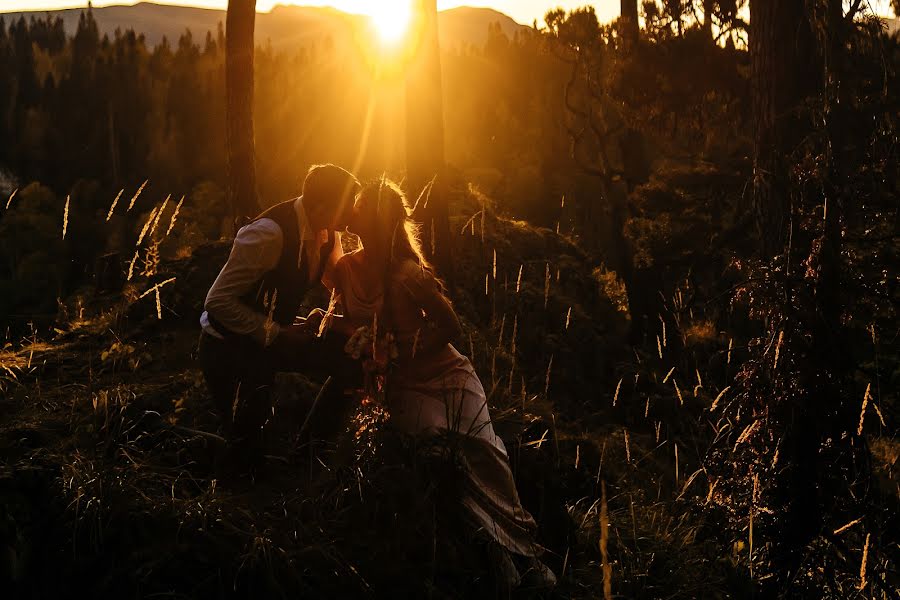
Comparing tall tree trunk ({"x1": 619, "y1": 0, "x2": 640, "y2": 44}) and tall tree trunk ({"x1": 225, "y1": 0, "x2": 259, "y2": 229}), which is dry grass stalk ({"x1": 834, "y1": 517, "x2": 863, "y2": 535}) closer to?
tall tree trunk ({"x1": 225, "y1": 0, "x2": 259, "y2": 229})

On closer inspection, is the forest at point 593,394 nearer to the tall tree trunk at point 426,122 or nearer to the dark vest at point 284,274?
the tall tree trunk at point 426,122

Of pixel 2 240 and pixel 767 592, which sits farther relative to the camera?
pixel 2 240

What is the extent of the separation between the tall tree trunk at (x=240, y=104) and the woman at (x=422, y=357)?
16.2 ft

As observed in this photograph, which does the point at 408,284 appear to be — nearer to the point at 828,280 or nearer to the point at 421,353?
the point at 421,353

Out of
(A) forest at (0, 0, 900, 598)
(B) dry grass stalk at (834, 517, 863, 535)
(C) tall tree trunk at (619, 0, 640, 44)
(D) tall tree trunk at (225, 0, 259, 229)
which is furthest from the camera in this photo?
(C) tall tree trunk at (619, 0, 640, 44)

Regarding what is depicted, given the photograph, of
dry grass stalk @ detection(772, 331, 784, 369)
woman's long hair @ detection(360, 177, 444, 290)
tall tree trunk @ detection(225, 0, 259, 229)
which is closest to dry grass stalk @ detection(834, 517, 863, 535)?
→ dry grass stalk @ detection(772, 331, 784, 369)

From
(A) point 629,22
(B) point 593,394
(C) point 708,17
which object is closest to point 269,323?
(B) point 593,394

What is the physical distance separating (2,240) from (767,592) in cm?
4744

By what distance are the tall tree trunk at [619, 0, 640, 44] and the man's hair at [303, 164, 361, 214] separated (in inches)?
417

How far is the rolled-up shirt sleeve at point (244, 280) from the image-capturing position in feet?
11.6

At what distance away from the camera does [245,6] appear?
324 inches

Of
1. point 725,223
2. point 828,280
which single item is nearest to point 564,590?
point 828,280

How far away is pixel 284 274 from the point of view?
3.70 meters

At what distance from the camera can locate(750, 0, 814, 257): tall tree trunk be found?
5509 mm
